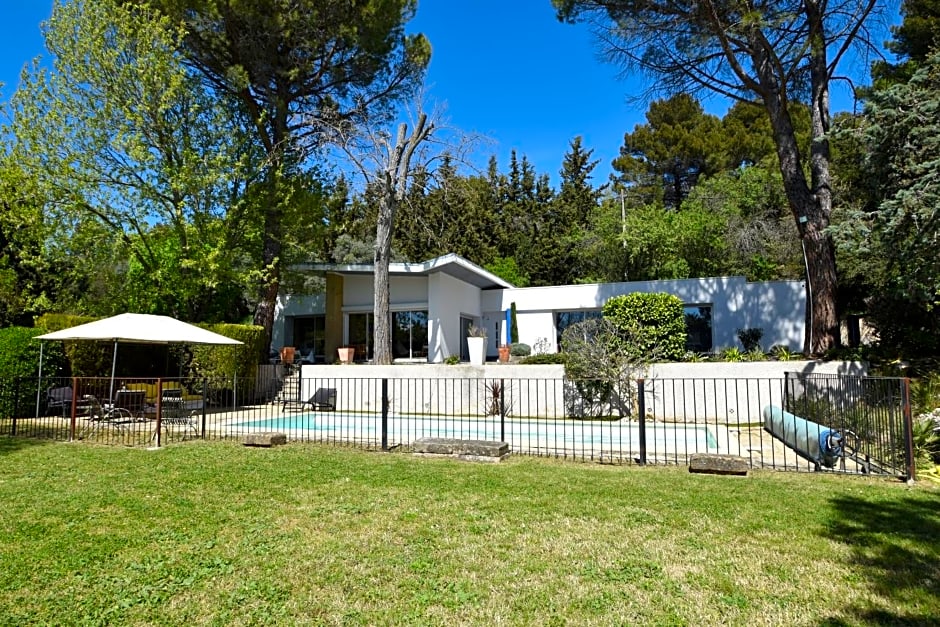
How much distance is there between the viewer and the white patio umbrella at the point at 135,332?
36.7 ft

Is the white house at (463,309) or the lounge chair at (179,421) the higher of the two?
the white house at (463,309)

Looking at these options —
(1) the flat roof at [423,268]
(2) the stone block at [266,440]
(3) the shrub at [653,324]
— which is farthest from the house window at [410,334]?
(2) the stone block at [266,440]

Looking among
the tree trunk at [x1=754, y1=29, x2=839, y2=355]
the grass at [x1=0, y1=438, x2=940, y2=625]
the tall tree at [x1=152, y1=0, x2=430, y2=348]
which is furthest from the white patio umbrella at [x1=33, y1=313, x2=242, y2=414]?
the tree trunk at [x1=754, y1=29, x2=839, y2=355]

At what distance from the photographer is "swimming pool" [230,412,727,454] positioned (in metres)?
10.0

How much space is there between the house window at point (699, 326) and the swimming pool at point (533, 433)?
34.0 feet

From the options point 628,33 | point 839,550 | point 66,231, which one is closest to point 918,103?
point 628,33

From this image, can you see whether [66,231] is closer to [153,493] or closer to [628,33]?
[153,493]

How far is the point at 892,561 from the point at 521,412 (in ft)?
35.6

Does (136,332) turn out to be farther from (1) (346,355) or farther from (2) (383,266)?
(1) (346,355)

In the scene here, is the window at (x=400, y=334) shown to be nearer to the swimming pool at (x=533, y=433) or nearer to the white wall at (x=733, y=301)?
the white wall at (x=733, y=301)

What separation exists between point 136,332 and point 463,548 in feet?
32.7

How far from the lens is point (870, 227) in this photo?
11.3 metres

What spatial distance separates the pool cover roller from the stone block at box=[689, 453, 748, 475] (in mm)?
1140

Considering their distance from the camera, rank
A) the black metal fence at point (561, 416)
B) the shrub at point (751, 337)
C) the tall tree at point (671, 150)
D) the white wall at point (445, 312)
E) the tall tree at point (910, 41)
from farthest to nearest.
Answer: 1. the tall tree at point (671, 150)
2. the white wall at point (445, 312)
3. the shrub at point (751, 337)
4. the tall tree at point (910, 41)
5. the black metal fence at point (561, 416)
